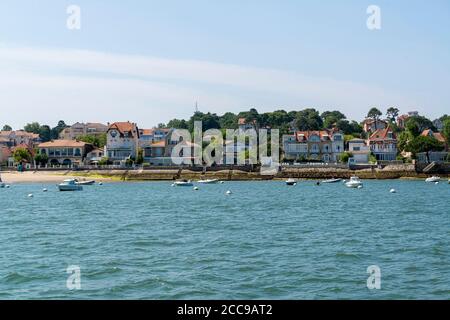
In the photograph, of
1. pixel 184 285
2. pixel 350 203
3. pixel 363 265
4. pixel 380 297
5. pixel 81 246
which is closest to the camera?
pixel 380 297

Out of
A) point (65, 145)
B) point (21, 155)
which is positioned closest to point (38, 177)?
point (21, 155)

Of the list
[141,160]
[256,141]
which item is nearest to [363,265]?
[141,160]

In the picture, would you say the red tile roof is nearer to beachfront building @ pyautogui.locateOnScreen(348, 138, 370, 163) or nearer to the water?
beachfront building @ pyautogui.locateOnScreen(348, 138, 370, 163)

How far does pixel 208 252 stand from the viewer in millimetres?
28188

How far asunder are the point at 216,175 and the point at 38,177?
1224 inches

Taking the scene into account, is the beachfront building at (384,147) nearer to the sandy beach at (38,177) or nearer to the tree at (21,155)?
the sandy beach at (38,177)

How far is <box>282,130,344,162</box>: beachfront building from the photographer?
13950 centimetres

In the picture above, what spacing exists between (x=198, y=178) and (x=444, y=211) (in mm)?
63544

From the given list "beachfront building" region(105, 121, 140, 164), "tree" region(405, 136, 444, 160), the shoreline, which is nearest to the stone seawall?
the shoreline

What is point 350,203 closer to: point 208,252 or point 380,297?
point 208,252

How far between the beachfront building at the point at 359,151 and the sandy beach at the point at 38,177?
53.3m

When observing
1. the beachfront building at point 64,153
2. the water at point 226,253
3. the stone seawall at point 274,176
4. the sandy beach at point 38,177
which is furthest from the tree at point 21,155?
the water at point 226,253

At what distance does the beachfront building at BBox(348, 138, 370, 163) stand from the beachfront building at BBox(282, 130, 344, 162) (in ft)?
7.24

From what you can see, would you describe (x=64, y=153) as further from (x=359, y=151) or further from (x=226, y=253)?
(x=226, y=253)
